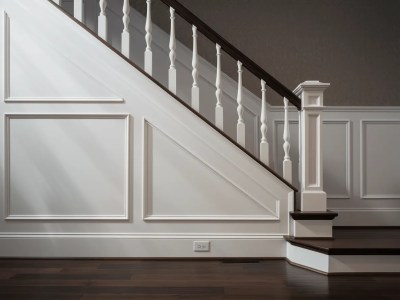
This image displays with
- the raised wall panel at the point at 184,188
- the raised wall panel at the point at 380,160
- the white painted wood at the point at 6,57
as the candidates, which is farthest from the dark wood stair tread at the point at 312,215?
the white painted wood at the point at 6,57

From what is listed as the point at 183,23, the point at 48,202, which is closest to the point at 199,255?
the point at 48,202

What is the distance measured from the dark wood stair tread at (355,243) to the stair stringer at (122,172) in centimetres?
31

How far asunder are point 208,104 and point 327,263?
6.26 feet

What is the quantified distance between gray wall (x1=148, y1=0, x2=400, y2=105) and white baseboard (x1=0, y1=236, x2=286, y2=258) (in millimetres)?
1749

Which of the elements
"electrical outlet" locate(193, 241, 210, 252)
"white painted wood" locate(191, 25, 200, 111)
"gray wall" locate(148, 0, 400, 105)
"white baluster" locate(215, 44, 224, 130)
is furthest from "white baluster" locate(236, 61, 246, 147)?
"gray wall" locate(148, 0, 400, 105)

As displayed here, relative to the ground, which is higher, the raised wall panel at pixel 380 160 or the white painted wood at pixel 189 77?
the white painted wood at pixel 189 77

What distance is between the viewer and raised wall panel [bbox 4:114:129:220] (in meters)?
3.08

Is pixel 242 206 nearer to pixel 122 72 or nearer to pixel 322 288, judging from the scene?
pixel 322 288

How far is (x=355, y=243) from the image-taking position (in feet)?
9.43

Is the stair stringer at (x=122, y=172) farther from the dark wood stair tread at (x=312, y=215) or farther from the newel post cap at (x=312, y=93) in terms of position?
the newel post cap at (x=312, y=93)

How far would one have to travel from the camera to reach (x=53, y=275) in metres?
2.61

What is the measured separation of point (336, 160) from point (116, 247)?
2.31 m

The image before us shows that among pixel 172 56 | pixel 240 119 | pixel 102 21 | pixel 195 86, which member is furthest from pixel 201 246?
pixel 102 21

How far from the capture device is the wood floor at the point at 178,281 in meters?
2.25
